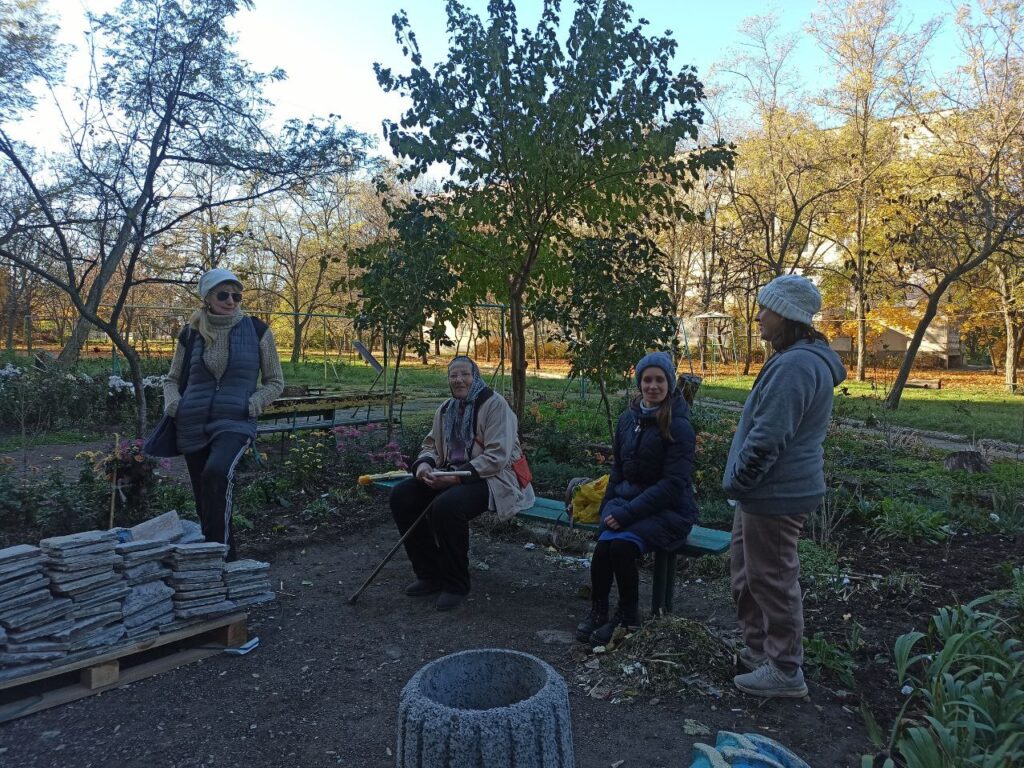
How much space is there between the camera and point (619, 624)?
358 centimetres

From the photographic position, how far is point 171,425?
13.4 ft

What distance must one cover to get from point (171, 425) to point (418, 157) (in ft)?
13.1

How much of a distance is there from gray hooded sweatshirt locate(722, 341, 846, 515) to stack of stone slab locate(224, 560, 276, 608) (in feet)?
7.51

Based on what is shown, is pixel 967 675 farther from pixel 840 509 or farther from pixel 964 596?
pixel 840 509

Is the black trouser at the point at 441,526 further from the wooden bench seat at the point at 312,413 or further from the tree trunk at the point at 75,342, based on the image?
the tree trunk at the point at 75,342

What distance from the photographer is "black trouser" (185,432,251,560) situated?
12.7 ft

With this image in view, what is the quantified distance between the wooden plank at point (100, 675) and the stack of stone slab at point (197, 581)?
30 centimetres

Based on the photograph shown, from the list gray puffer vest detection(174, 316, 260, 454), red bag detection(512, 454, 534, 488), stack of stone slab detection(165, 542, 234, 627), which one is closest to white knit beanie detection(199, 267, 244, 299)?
gray puffer vest detection(174, 316, 260, 454)

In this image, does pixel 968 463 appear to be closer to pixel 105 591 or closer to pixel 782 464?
pixel 782 464

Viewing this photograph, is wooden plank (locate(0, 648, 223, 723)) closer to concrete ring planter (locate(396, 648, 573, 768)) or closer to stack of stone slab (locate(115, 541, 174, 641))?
stack of stone slab (locate(115, 541, 174, 641))

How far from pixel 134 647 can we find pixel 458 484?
1.77 m

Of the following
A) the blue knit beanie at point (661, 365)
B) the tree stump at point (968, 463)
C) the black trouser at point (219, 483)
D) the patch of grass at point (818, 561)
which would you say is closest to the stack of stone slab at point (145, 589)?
the black trouser at point (219, 483)

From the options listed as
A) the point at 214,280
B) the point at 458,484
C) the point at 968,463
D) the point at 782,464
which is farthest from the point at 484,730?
the point at 968,463

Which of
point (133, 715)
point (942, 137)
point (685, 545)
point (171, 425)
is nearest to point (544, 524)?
point (685, 545)
